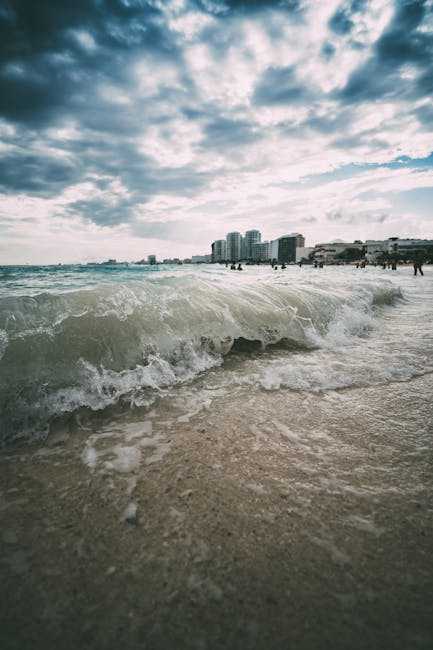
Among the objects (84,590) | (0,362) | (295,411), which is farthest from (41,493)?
(295,411)

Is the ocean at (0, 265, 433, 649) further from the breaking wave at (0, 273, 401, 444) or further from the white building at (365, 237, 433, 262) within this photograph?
the white building at (365, 237, 433, 262)

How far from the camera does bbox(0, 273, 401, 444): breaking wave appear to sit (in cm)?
327

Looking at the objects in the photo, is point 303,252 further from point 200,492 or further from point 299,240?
point 200,492

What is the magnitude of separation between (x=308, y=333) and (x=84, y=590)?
18.6 ft

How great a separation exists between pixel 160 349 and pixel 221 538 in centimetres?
314

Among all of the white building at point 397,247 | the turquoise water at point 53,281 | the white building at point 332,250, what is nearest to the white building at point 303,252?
the white building at point 332,250

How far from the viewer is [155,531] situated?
1.72 meters

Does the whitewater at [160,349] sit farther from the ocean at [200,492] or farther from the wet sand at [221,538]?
the wet sand at [221,538]

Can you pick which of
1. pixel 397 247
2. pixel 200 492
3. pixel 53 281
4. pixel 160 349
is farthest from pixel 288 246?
pixel 200 492

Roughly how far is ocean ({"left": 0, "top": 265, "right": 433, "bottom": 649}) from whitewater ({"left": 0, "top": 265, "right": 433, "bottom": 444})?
3 cm

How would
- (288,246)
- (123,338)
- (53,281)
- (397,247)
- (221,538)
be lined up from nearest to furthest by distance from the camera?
(221,538)
(123,338)
(53,281)
(397,247)
(288,246)

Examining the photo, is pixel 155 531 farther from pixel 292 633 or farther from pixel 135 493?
pixel 292 633

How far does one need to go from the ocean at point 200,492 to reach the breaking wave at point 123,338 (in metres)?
0.03

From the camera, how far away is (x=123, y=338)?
4387 mm
